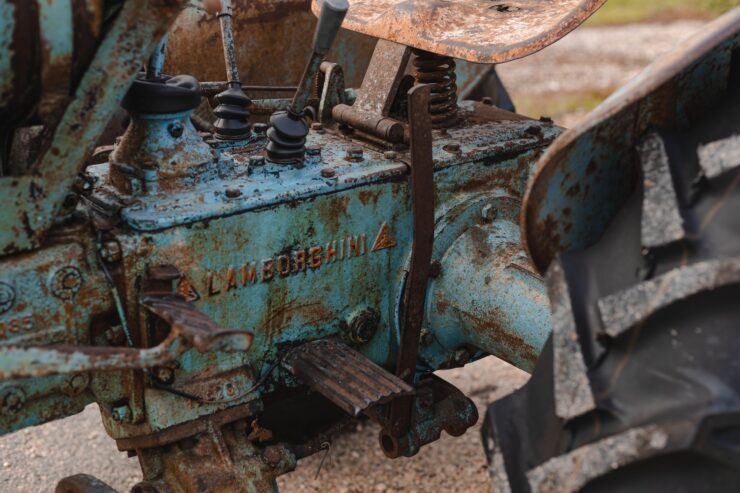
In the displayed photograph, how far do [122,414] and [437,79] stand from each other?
3.24 ft

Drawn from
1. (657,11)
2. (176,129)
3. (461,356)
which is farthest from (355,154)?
(657,11)

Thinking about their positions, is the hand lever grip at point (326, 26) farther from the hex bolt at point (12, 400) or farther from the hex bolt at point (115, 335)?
the hex bolt at point (12, 400)

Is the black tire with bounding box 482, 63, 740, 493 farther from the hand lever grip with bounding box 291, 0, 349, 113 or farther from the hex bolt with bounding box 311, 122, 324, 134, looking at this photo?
the hex bolt with bounding box 311, 122, 324, 134

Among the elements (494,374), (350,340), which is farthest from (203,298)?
(494,374)

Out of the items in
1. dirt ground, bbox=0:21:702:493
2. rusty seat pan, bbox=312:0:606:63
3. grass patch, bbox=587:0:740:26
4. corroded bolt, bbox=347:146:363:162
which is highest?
rusty seat pan, bbox=312:0:606:63

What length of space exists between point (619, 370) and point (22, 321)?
2.87 feet

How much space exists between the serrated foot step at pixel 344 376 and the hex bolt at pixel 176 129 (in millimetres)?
452

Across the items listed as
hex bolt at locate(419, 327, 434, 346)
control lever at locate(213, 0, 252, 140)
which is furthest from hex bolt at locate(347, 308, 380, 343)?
control lever at locate(213, 0, 252, 140)

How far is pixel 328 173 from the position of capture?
1733 mm

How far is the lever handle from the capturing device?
1564 millimetres

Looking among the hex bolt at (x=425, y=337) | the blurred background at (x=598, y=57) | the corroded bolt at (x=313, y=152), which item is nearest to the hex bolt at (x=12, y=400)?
the corroded bolt at (x=313, y=152)

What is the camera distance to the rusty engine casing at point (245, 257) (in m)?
1.41

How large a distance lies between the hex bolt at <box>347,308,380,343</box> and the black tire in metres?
0.58

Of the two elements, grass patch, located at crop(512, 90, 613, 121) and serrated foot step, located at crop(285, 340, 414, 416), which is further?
grass patch, located at crop(512, 90, 613, 121)
